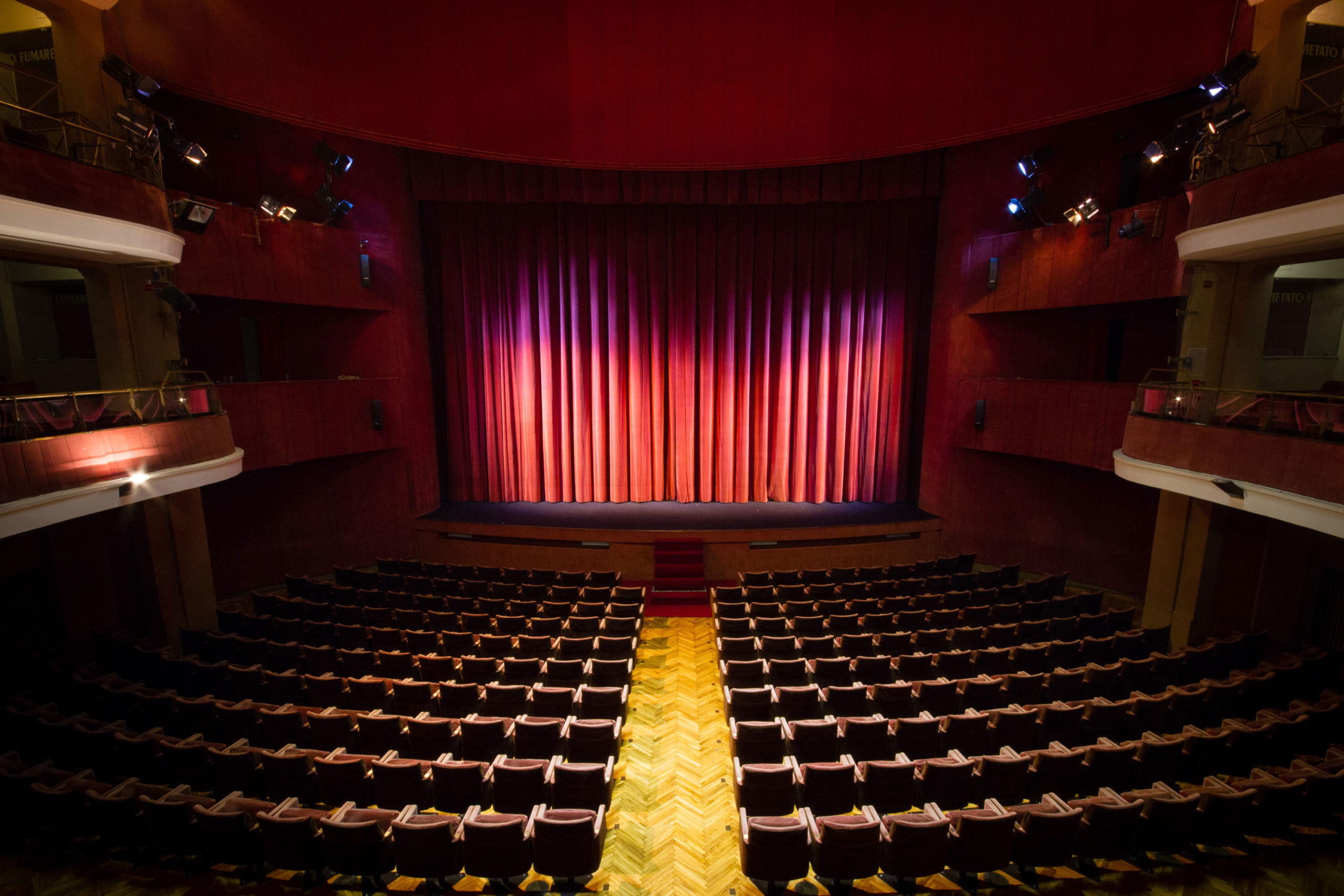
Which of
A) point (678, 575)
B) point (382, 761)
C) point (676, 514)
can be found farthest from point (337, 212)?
point (382, 761)

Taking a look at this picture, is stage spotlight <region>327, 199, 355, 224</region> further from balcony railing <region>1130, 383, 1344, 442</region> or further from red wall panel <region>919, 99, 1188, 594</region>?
balcony railing <region>1130, 383, 1344, 442</region>

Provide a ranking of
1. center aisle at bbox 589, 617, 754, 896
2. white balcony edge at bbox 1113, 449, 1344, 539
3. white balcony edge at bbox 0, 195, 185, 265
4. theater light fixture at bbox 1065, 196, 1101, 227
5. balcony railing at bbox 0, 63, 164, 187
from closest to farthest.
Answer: center aisle at bbox 589, 617, 754, 896 → white balcony edge at bbox 1113, 449, 1344, 539 → white balcony edge at bbox 0, 195, 185, 265 → balcony railing at bbox 0, 63, 164, 187 → theater light fixture at bbox 1065, 196, 1101, 227

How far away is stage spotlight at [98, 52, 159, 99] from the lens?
7.10 m

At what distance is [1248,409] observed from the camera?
625cm

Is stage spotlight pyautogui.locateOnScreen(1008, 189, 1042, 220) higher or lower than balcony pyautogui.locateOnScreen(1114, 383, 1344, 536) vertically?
higher

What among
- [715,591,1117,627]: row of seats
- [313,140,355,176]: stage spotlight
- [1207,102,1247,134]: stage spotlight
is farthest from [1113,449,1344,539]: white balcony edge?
[313,140,355,176]: stage spotlight

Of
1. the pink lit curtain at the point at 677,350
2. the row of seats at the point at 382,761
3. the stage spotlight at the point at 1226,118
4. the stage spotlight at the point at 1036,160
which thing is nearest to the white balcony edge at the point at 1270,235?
the stage spotlight at the point at 1226,118

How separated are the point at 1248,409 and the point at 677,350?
29.0 feet

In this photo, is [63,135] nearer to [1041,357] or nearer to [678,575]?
[678,575]

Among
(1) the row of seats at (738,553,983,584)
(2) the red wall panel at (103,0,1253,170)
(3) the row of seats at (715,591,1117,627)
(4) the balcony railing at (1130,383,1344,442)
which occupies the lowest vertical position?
(1) the row of seats at (738,553,983,584)

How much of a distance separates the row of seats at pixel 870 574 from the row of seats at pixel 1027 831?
187 inches

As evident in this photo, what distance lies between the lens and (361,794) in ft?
14.2

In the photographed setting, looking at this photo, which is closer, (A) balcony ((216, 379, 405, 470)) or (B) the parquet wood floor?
(B) the parquet wood floor

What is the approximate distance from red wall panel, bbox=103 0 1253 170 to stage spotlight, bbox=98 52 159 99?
1.13m
